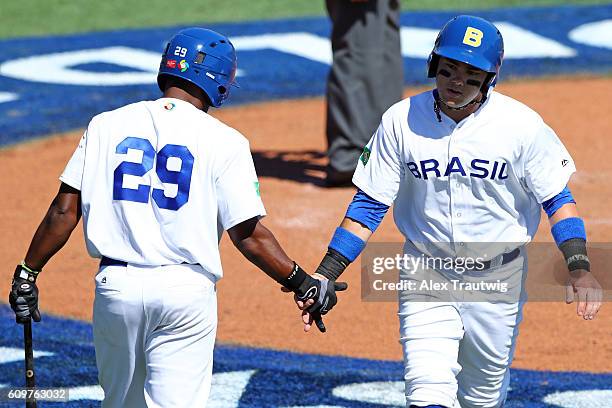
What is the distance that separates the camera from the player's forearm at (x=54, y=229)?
4.67 metres

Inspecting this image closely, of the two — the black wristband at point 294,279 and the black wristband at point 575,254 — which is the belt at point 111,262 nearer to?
the black wristband at point 294,279

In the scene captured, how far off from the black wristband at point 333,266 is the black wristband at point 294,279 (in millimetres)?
161

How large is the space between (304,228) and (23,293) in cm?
463

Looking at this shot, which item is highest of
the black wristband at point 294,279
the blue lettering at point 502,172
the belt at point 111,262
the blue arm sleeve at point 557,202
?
the blue lettering at point 502,172

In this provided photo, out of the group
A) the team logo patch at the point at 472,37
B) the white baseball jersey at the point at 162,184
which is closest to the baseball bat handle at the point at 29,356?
the white baseball jersey at the point at 162,184

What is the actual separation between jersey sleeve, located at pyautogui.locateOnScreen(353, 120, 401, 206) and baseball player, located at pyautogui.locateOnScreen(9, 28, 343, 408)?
1.93ft

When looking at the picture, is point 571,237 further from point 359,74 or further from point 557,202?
point 359,74

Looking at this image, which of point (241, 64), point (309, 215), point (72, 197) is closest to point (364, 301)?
point (309, 215)

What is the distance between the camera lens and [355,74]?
33.8 feet

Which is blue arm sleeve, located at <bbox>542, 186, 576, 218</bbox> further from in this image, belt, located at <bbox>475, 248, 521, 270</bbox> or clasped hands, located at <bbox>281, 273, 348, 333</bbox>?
clasped hands, located at <bbox>281, 273, 348, 333</bbox>

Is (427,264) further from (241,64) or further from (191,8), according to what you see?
(191,8)

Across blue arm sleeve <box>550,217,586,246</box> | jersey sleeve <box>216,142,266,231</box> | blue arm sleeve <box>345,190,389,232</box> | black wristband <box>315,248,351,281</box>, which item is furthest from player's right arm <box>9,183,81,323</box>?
blue arm sleeve <box>550,217,586,246</box>

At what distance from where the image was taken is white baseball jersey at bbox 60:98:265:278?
176 inches

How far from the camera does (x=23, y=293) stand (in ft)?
16.0
